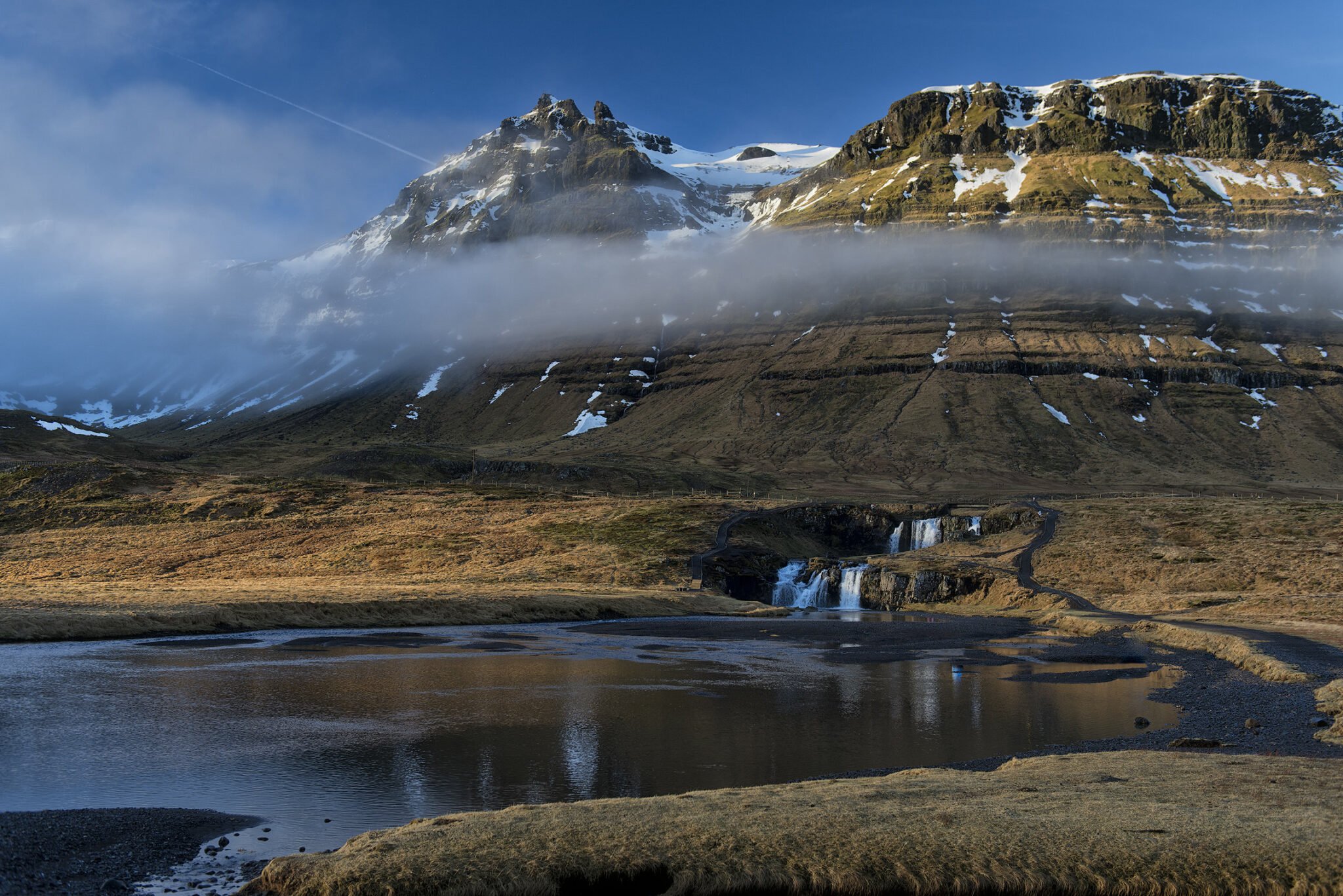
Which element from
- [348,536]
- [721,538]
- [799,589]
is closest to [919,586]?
[799,589]

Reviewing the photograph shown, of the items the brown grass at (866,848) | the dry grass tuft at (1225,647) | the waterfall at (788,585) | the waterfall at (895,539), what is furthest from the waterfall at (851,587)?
the brown grass at (866,848)

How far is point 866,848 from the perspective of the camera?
14.5 metres

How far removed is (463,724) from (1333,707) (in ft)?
90.8

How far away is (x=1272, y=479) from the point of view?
7185 inches

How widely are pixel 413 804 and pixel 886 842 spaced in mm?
10886

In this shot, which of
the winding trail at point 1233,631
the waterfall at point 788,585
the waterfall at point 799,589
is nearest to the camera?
the winding trail at point 1233,631

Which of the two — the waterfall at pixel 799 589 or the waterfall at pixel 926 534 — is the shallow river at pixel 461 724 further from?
the waterfall at pixel 926 534

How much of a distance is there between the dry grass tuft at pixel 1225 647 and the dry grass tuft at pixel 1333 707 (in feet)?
8.30

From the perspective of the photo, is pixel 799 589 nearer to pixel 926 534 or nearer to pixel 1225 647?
pixel 926 534

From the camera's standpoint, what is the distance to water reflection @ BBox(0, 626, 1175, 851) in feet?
70.9

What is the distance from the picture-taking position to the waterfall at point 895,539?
108438 millimetres

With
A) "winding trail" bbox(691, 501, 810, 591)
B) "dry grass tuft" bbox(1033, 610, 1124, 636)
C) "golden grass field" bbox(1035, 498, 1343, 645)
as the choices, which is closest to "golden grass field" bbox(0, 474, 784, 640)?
"winding trail" bbox(691, 501, 810, 591)

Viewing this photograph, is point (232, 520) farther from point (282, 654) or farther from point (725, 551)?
point (282, 654)

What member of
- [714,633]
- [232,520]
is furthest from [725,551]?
[232,520]
